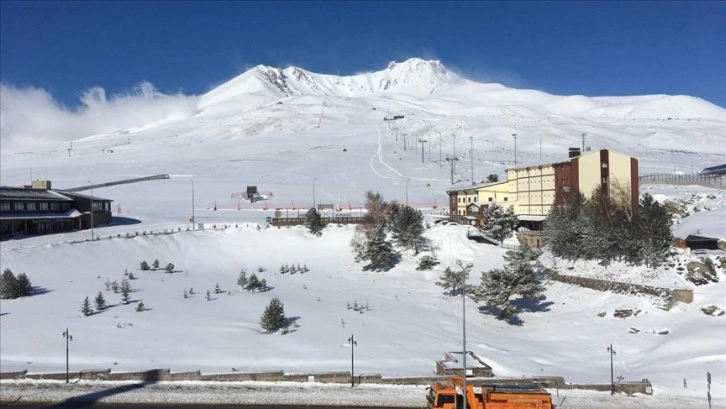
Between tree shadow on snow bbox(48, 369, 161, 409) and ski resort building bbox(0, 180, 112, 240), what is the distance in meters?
34.7

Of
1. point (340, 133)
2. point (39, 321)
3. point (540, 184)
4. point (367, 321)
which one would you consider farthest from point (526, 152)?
point (39, 321)

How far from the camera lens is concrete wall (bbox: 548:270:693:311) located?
3384 centimetres

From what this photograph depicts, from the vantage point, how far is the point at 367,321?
1382 inches

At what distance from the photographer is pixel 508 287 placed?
37500 mm

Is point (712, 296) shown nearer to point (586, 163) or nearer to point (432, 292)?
point (432, 292)

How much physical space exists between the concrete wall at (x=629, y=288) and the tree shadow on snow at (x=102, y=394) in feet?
90.7

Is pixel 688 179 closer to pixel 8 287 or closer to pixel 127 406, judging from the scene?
pixel 127 406

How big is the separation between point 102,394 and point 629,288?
3004 centimetres

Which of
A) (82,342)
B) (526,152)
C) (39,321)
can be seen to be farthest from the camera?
(526,152)

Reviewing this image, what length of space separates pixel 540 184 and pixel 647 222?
64.8 ft

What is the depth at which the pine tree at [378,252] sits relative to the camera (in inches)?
1931

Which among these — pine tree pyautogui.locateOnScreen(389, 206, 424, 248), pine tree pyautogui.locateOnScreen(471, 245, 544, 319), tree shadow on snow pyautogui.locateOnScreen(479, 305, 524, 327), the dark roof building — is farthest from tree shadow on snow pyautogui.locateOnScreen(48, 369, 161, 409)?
the dark roof building

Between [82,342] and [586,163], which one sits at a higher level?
[586,163]

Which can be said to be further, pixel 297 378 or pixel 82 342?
pixel 82 342
